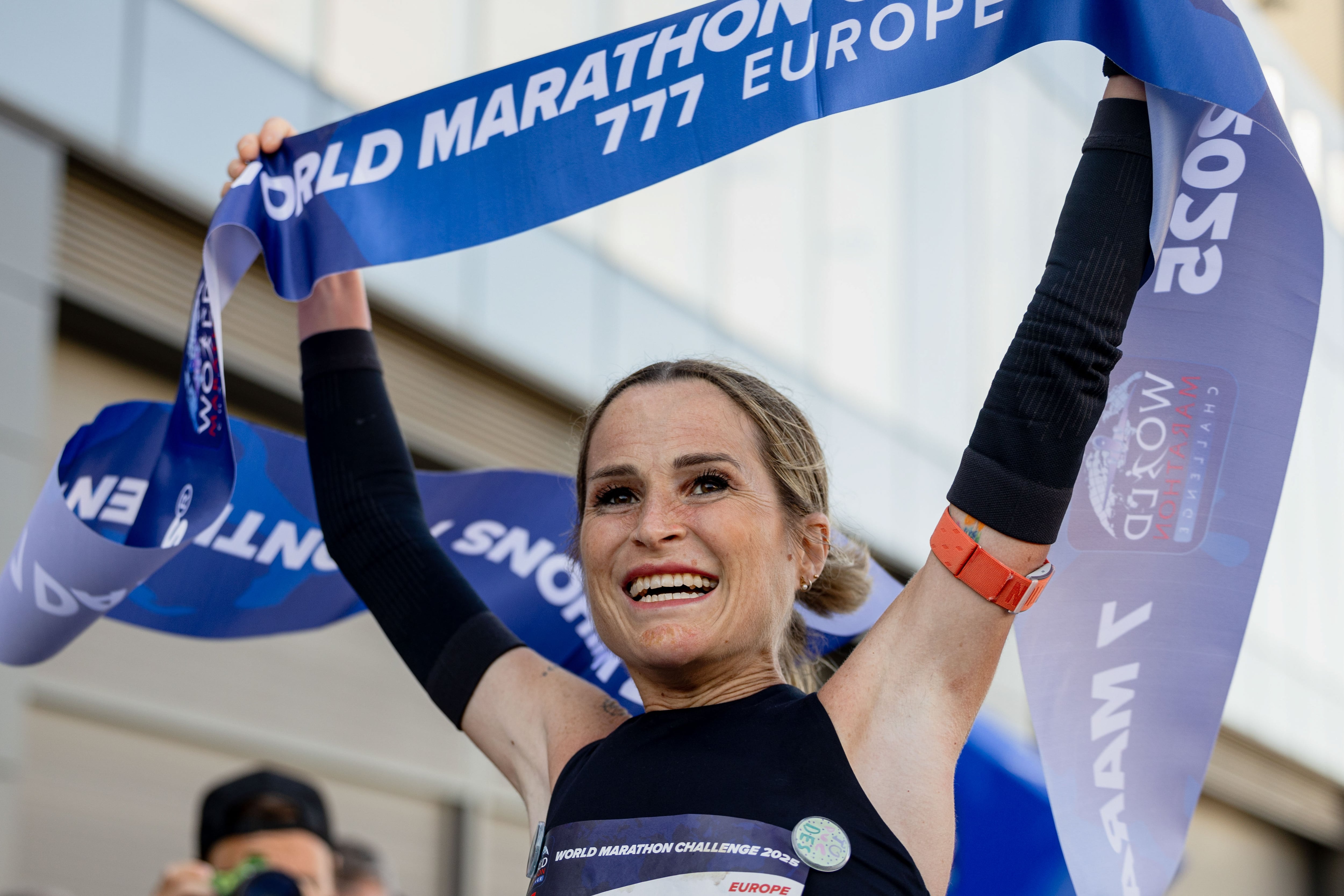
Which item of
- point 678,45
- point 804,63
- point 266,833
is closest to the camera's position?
point 804,63

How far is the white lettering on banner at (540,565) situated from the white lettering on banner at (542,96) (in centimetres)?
117

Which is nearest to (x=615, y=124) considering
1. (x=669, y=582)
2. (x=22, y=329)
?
(x=669, y=582)

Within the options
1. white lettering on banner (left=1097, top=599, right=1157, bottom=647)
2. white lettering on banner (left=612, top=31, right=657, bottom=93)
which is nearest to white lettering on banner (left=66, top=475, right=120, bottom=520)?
white lettering on banner (left=612, top=31, right=657, bottom=93)

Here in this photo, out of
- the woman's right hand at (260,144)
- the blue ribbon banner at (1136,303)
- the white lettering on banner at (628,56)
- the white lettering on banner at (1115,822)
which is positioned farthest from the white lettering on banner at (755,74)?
the white lettering on banner at (1115,822)

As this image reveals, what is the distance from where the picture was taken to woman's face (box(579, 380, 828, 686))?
2.28 m

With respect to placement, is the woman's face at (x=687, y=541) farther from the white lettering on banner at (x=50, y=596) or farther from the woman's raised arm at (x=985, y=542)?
the white lettering on banner at (x=50, y=596)

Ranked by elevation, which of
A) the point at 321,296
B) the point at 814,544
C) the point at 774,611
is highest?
the point at 321,296

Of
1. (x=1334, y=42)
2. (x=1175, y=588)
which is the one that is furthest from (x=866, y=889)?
(x=1334, y=42)

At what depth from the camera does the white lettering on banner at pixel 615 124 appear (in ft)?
8.99

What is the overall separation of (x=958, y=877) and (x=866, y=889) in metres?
1.67

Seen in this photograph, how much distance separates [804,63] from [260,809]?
2.62 metres

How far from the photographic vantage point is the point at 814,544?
2.49 meters

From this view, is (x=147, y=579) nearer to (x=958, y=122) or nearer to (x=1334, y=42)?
(x=958, y=122)

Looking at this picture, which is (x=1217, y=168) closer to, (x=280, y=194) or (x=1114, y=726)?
(x=1114, y=726)
